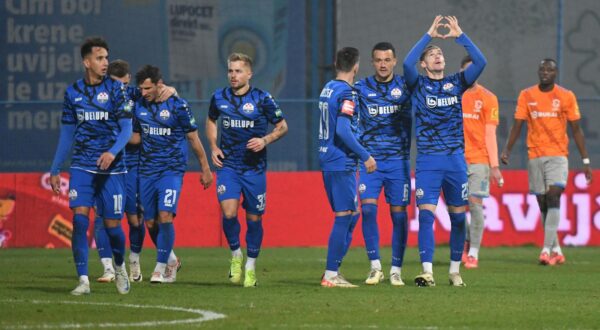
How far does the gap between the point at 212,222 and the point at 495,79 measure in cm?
778

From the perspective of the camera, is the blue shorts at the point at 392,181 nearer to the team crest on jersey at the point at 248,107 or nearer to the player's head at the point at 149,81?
the team crest on jersey at the point at 248,107

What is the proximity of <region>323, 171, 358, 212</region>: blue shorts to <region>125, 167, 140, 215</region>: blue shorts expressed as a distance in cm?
217

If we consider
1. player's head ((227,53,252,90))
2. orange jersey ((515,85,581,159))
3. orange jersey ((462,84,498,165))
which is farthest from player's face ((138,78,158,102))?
orange jersey ((515,85,581,159))

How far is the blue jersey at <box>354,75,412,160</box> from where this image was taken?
12859mm

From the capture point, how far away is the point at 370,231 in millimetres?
12992

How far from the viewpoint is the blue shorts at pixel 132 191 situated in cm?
1355

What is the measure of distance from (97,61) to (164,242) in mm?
2257

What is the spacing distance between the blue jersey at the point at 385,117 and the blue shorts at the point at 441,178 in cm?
41

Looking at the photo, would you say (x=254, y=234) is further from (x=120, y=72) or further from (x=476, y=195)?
(x=476, y=195)

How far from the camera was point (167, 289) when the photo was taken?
1209 cm

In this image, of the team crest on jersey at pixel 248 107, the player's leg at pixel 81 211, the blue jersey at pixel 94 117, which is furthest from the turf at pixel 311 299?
the team crest on jersey at pixel 248 107

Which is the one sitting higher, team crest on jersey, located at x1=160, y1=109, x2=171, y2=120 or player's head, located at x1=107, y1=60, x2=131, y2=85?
player's head, located at x1=107, y1=60, x2=131, y2=85

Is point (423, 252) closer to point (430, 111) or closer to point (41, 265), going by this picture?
point (430, 111)

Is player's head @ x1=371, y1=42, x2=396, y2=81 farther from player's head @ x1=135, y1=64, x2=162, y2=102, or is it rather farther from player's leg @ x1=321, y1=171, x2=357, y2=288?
player's head @ x1=135, y1=64, x2=162, y2=102
